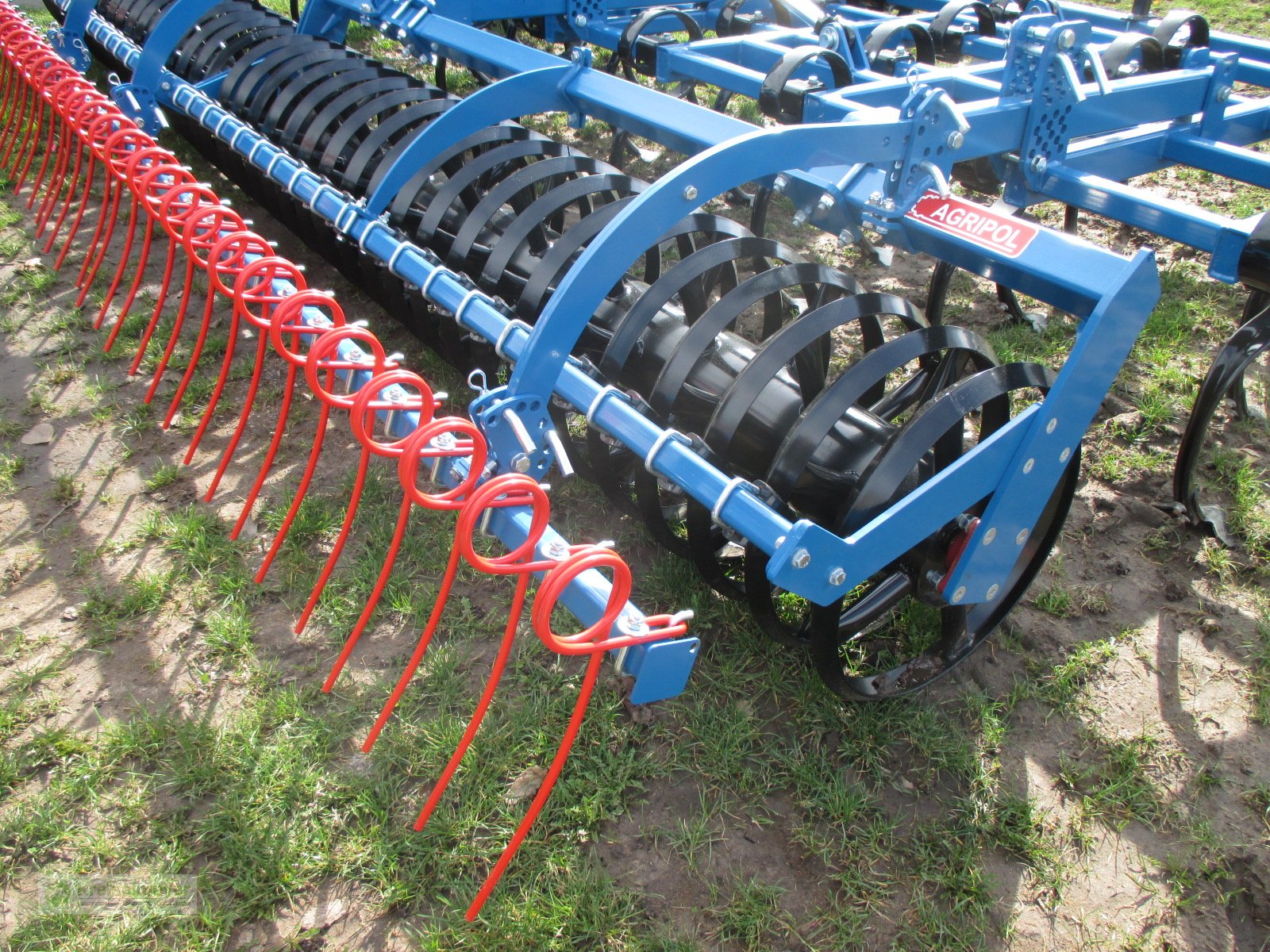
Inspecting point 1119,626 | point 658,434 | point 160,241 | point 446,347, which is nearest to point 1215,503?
point 1119,626

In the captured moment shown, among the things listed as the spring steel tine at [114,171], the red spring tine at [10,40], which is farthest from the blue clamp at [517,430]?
the red spring tine at [10,40]

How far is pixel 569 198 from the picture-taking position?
2484 mm

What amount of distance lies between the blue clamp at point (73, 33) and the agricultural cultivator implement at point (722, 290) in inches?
14.9

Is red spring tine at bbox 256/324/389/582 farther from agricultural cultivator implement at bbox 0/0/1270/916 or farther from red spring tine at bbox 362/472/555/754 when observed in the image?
red spring tine at bbox 362/472/555/754

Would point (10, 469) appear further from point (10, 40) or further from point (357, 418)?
point (10, 40)

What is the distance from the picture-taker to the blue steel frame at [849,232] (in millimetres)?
1700

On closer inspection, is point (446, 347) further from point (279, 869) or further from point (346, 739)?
point (279, 869)

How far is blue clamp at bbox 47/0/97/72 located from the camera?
4.26 metres

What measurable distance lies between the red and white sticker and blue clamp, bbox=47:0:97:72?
4.20 metres

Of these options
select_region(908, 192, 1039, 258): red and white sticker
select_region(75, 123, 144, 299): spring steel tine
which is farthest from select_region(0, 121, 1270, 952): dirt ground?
select_region(908, 192, 1039, 258): red and white sticker

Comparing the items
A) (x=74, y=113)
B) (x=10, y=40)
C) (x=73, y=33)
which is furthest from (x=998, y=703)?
(x=73, y=33)

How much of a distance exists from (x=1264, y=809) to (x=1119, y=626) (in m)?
0.61

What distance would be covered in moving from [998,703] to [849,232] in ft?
4.53

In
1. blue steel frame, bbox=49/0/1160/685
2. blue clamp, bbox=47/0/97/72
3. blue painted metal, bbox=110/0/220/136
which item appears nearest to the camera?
blue steel frame, bbox=49/0/1160/685
